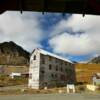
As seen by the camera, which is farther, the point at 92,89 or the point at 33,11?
the point at 92,89

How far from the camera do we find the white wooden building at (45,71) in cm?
6259

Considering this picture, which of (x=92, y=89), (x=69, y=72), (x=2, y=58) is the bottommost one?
(x=92, y=89)

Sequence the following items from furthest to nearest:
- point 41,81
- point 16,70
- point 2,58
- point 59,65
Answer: point 2,58 < point 16,70 < point 59,65 < point 41,81

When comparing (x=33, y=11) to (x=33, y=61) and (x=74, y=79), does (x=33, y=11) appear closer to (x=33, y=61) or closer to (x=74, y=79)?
(x=33, y=61)

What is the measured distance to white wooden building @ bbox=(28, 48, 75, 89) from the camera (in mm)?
62594

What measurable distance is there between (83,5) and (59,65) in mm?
61636

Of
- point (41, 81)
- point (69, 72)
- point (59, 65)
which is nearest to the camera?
point (41, 81)

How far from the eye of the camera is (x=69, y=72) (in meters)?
75.7

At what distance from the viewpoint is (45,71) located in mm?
64562

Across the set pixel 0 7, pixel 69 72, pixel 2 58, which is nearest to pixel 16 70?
pixel 69 72

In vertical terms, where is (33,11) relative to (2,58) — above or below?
below

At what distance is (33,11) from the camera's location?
9523 mm

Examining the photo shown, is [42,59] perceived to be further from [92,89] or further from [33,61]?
[92,89]

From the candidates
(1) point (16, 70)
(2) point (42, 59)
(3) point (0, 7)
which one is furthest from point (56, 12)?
(1) point (16, 70)
